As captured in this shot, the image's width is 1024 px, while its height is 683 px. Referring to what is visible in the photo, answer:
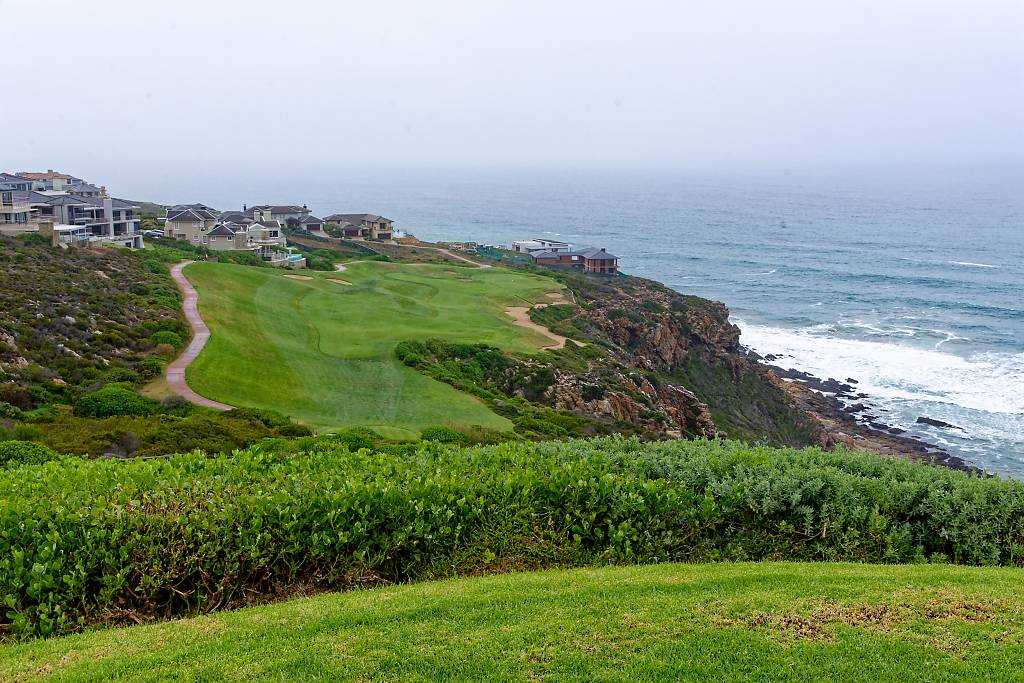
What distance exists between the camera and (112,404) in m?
21.2

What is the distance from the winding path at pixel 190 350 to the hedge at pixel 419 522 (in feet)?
41.2

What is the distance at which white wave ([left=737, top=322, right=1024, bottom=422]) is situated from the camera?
46500mm

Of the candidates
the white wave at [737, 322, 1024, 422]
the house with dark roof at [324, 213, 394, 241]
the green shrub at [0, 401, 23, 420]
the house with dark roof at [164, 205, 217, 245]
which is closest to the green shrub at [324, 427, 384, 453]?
the green shrub at [0, 401, 23, 420]

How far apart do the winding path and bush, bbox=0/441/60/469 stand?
8244 millimetres

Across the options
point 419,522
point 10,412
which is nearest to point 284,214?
point 10,412

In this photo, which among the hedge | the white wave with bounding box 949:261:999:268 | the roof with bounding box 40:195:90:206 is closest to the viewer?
the hedge

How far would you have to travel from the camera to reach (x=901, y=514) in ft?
32.7

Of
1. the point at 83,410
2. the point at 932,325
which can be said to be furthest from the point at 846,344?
the point at 83,410

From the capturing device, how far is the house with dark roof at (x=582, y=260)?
74250 mm

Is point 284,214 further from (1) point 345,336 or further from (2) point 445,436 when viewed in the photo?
(2) point 445,436

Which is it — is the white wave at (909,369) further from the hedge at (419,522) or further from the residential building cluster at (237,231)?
the hedge at (419,522)

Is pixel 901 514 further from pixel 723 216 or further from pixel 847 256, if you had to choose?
pixel 723 216

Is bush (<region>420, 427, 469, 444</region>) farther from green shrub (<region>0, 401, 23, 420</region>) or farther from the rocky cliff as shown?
Answer: the rocky cliff

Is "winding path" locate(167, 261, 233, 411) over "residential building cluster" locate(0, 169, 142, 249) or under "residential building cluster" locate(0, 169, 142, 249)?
under
